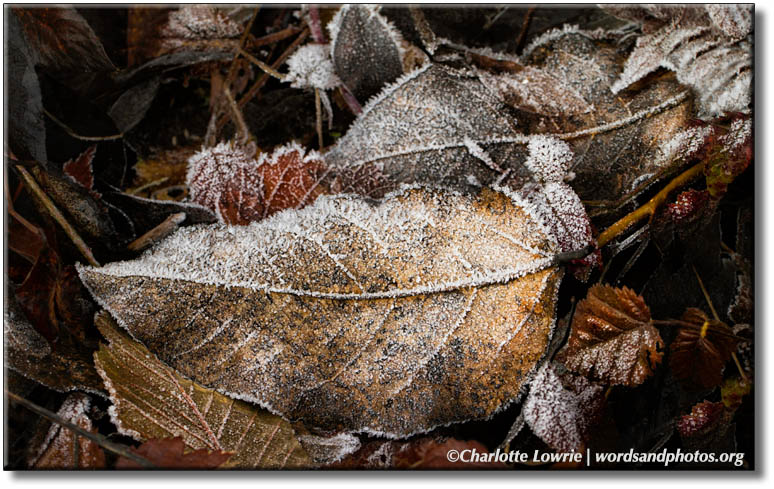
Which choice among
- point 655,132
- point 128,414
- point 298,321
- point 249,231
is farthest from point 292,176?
point 655,132

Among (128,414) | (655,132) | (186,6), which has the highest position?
(186,6)

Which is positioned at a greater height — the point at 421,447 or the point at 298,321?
the point at 298,321

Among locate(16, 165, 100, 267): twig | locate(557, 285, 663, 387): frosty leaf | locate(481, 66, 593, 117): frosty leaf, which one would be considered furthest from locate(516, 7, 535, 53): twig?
locate(16, 165, 100, 267): twig

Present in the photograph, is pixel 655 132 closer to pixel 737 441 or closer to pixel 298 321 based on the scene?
pixel 737 441

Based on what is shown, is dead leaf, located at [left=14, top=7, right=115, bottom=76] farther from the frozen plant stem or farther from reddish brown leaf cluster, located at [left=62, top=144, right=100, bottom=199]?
the frozen plant stem

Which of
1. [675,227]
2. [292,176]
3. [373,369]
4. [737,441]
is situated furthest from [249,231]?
[737,441]

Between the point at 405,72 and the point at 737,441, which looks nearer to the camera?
the point at 737,441

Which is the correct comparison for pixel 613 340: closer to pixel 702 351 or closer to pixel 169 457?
pixel 702 351
